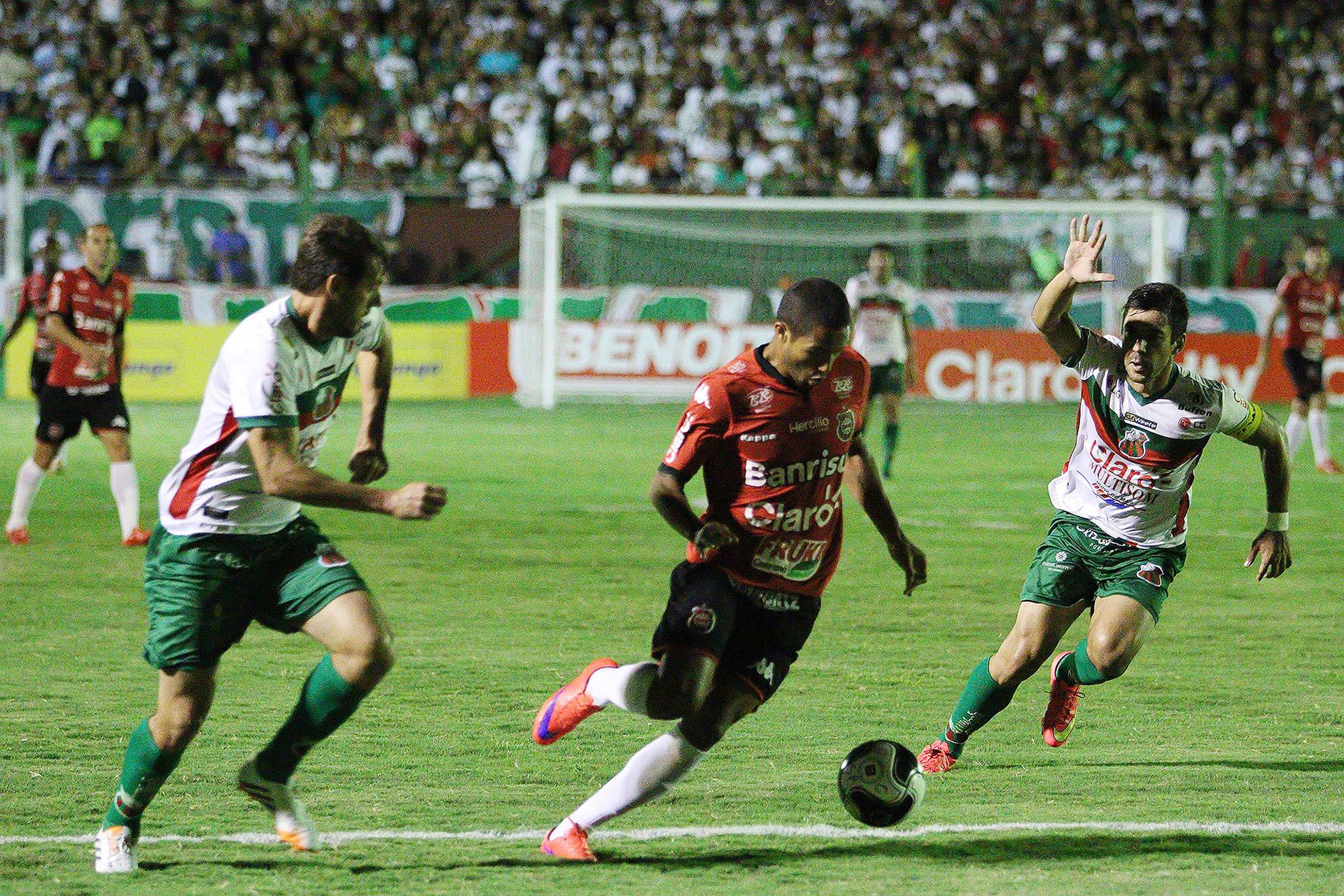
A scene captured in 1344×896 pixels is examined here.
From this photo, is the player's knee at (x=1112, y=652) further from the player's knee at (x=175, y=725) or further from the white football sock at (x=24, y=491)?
the white football sock at (x=24, y=491)

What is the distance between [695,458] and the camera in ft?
15.8

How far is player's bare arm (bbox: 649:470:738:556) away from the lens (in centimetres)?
459

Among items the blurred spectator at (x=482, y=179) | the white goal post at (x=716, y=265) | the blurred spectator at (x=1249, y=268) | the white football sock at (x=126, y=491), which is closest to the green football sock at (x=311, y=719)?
the white football sock at (x=126, y=491)

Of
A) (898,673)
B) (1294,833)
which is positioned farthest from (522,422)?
(1294,833)

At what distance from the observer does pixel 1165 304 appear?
5.64 m

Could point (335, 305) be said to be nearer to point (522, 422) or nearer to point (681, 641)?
point (681, 641)

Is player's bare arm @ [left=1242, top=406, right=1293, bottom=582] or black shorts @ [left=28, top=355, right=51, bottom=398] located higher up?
player's bare arm @ [left=1242, top=406, right=1293, bottom=582]

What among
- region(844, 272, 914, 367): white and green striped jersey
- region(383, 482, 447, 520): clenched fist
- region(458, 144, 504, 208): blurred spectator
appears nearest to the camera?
region(383, 482, 447, 520): clenched fist

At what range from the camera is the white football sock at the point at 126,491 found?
11.0 meters

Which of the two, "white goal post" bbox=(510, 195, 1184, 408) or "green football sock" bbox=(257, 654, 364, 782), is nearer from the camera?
"green football sock" bbox=(257, 654, 364, 782)

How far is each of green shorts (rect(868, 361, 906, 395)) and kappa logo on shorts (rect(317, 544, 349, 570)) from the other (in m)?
11.0

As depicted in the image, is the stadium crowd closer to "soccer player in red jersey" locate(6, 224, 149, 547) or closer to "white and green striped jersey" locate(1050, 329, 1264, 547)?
"soccer player in red jersey" locate(6, 224, 149, 547)

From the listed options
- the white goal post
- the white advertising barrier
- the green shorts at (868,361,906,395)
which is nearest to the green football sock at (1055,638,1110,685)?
the green shorts at (868,361,906,395)

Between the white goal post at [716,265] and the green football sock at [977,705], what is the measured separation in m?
17.2
